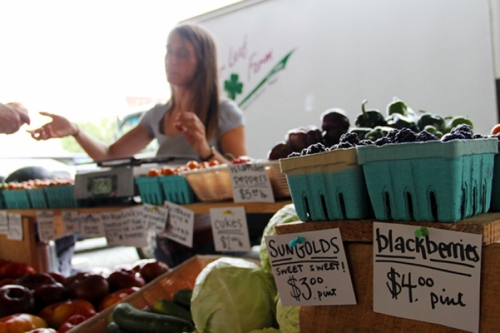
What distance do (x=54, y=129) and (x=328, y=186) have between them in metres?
2.18

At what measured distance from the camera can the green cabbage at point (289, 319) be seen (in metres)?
1.05

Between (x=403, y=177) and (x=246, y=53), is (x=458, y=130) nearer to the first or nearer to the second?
(x=403, y=177)

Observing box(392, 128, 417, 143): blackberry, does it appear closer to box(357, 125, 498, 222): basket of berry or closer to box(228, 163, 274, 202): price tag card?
box(357, 125, 498, 222): basket of berry

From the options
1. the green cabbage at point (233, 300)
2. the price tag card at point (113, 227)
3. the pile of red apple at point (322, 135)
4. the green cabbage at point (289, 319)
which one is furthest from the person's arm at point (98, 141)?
the green cabbage at point (289, 319)

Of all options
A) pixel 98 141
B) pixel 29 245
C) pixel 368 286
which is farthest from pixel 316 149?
pixel 98 141

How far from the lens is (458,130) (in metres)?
0.77

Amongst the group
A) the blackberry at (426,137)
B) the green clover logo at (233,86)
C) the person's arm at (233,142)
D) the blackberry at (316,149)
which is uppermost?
the green clover logo at (233,86)

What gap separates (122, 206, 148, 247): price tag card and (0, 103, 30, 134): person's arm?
58 centimetres

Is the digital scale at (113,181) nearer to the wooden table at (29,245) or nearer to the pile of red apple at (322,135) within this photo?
the wooden table at (29,245)

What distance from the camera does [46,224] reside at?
246 centimetres

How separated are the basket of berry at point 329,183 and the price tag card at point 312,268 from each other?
1.6 inches

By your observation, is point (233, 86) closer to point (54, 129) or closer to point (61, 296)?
point (54, 129)

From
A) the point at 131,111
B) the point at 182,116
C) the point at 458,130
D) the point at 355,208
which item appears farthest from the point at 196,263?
the point at 131,111

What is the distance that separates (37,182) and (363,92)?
2376 mm
